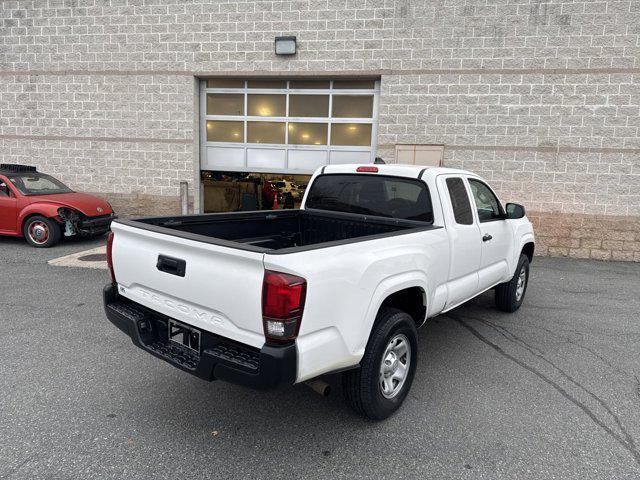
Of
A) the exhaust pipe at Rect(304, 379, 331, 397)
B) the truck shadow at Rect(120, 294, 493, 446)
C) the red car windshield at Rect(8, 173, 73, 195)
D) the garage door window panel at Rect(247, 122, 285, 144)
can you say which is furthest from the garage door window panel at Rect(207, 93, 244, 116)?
the exhaust pipe at Rect(304, 379, 331, 397)

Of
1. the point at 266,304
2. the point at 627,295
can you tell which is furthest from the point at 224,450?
the point at 627,295

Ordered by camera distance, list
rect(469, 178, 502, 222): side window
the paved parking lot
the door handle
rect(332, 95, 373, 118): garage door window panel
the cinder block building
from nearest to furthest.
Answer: the paved parking lot → the door handle → rect(469, 178, 502, 222): side window → the cinder block building → rect(332, 95, 373, 118): garage door window panel

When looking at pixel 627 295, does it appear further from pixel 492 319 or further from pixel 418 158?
pixel 418 158

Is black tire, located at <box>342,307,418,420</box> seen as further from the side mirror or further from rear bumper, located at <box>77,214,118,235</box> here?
rear bumper, located at <box>77,214,118,235</box>

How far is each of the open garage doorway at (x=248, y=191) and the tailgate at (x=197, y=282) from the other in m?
8.99

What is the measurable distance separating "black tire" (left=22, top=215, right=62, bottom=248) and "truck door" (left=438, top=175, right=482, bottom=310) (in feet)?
26.1

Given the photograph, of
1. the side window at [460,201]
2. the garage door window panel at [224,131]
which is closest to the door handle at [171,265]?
the side window at [460,201]

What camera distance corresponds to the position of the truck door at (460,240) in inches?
153

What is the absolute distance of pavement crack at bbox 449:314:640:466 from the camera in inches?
115

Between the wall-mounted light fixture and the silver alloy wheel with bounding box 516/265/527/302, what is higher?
the wall-mounted light fixture

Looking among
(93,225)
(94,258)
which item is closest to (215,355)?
(94,258)

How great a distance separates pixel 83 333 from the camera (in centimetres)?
454

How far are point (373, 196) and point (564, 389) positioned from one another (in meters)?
2.34

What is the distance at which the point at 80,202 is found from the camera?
908 centimetres
